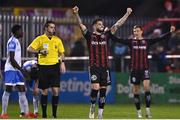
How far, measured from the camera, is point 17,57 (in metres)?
22.9

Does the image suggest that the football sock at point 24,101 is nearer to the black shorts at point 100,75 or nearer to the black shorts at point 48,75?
the black shorts at point 48,75

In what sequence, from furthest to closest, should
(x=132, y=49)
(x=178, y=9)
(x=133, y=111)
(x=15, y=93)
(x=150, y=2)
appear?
(x=150, y=2)
(x=178, y=9)
(x=15, y=93)
(x=133, y=111)
(x=132, y=49)

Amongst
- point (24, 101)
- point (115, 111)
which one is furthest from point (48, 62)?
point (115, 111)

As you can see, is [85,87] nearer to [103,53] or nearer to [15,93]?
[15,93]

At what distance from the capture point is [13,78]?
908 inches

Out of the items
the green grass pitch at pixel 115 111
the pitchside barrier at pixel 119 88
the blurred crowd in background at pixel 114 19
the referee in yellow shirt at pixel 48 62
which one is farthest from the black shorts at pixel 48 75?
the blurred crowd in background at pixel 114 19

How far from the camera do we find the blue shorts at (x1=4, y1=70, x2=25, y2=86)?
23.0 m

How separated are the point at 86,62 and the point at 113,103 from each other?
206cm

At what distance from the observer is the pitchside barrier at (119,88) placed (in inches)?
1243

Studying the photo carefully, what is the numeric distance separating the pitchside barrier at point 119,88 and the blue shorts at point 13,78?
8361mm

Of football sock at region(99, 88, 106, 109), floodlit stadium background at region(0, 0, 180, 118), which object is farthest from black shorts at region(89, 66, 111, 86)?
floodlit stadium background at region(0, 0, 180, 118)

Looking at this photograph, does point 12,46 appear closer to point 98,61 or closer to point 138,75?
point 98,61

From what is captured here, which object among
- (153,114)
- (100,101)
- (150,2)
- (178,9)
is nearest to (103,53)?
(100,101)

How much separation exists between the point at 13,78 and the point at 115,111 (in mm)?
4639
